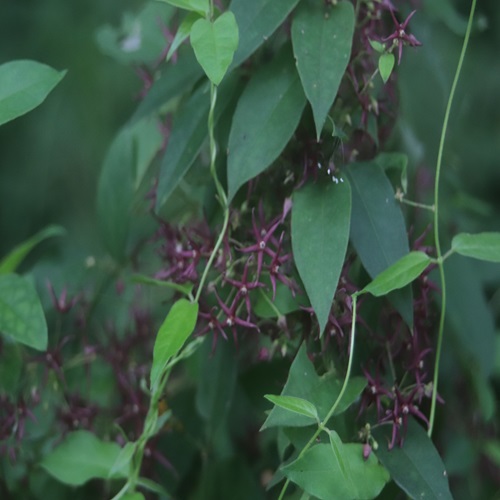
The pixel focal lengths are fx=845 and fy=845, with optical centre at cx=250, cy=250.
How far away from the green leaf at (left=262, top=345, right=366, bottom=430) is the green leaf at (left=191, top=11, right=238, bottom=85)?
8.2 inches

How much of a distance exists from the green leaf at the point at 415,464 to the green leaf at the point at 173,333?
17cm

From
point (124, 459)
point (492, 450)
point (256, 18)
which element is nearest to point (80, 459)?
point (124, 459)

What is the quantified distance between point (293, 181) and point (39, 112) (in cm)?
139

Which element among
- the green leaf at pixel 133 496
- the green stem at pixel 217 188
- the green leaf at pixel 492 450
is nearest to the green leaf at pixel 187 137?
the green stem at pixel 217 188

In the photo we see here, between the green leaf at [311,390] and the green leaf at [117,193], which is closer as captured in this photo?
the green leaf at [311,390]

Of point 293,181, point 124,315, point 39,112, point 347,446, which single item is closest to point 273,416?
point 347,446

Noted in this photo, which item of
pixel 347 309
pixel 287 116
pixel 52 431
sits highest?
pixel 287 116

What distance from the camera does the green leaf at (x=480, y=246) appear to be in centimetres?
61

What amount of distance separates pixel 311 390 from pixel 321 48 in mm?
254

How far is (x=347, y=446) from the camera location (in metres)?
0.61

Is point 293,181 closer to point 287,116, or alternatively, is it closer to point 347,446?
point 287,116

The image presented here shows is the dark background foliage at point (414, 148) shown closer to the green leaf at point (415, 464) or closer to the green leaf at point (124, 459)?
the green leaf at point (415, 464)

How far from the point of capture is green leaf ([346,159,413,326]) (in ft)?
2.09

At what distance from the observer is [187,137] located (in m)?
0.71
